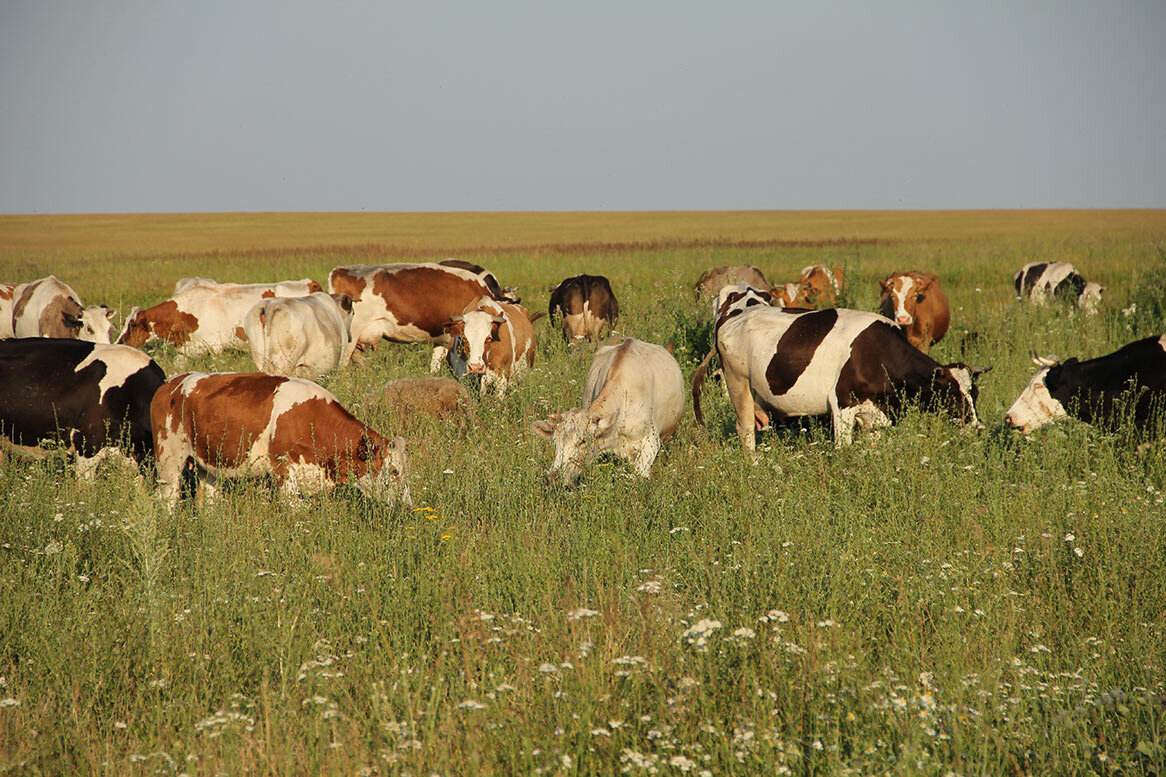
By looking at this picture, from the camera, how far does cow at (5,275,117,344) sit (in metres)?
17.2

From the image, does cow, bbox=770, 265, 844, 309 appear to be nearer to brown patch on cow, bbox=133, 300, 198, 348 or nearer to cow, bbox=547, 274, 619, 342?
cow, bbox=547, 274, 619, 342

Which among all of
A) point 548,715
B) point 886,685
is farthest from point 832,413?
point 548,715

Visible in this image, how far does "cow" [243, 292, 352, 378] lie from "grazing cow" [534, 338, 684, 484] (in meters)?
6.06

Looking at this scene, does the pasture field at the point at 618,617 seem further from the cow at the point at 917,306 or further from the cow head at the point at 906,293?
the cow at the point at 917,306

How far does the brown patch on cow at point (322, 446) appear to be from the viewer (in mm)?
7645

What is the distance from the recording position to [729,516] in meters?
6.84

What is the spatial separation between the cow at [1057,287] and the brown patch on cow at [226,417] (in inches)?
651

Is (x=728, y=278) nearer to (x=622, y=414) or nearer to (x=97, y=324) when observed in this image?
(x=97, y=324)

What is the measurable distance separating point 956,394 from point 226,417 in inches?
271

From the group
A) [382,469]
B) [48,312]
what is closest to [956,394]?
[382,469]

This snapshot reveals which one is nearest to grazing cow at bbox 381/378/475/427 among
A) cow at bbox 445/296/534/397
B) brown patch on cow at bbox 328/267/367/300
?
cow at bbox 445/296/534/397

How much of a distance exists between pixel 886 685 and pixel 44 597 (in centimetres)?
465

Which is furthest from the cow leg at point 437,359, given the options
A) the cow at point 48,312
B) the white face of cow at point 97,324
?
the cow at point 48,312

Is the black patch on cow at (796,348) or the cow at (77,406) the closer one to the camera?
the cow at (77,406)
